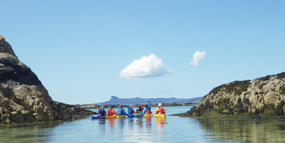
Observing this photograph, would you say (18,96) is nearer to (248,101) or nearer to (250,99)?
(248,101)

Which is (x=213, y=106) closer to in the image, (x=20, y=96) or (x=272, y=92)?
(x=272, y=92)

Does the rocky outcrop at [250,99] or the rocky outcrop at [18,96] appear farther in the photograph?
the rocky outcrop at [18,96]

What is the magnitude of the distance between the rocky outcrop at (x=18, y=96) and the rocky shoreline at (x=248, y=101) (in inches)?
984

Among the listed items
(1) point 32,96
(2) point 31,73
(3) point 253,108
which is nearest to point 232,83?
(3) point 253,108

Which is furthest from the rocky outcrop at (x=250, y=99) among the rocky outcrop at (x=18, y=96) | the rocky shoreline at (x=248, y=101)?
the rocky outcrop at (x=18, y=96)

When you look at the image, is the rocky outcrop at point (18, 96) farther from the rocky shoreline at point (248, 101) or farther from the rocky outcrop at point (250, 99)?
the rocky outcrop at point (250, 99)

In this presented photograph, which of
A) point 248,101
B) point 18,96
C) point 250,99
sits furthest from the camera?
point 18,96

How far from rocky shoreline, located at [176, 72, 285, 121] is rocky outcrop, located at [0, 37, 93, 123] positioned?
82.0ft

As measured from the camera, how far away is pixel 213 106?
5962 cm

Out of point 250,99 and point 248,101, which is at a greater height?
point 250,99

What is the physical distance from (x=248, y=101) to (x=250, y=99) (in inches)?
24.9

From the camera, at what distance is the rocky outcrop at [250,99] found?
45.1m

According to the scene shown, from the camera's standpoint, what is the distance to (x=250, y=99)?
49.6 m

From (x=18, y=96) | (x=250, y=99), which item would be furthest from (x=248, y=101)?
(x=18, y=96)
